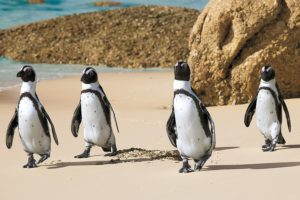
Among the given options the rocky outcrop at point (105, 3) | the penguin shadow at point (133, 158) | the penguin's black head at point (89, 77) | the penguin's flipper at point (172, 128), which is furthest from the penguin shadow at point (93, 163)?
the rocky outcrop at point (105, 3)

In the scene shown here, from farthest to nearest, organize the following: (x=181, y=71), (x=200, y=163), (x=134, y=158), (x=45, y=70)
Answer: (x=45, y=70)
(x=134, y=158)
(x=200, y=163)
(x=181, y=71)

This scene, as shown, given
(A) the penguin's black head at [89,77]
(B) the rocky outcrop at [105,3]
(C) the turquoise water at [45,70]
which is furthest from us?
(B) the rocky outcrop at [105,3]

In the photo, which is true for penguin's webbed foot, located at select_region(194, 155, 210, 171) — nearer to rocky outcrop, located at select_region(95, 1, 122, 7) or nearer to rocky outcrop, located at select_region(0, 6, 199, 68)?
rocky outcrop, located at select_region(0, 6, 199, 68)

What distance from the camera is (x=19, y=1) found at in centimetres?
5131

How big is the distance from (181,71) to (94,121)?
2.00 meters

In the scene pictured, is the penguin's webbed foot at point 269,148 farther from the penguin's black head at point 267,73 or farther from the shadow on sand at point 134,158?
the shadow on sand at point 134,158

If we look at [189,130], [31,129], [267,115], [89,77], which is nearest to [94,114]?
[89,77]

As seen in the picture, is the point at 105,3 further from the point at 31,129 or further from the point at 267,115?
the point at 31,129

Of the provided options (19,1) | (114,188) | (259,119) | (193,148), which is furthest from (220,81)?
(19,1)

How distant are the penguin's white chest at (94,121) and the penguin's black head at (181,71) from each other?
1.76 m

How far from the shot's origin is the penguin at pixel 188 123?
281 inches

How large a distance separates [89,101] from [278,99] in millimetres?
2340

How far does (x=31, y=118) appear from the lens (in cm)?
807

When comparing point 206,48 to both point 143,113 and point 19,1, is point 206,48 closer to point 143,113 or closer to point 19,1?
point 143,113
